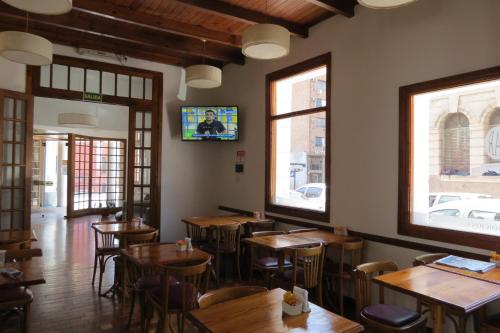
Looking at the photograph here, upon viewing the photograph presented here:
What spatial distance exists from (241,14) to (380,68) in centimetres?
171

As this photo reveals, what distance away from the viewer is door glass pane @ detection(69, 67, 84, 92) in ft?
17.6

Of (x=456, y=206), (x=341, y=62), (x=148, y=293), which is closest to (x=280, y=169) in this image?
(x=341, y=62)

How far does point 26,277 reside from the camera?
2.37 metres

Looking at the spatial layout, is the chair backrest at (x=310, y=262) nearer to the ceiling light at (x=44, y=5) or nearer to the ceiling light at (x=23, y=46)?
the ceiling light at (x=44, y=5)

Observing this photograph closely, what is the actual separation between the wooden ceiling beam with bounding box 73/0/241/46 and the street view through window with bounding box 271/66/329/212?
1.00m

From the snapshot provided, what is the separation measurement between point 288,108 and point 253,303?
134 inches

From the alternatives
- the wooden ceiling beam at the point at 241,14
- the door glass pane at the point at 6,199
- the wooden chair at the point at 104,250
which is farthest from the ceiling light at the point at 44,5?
the door glass pane at the point at 6,199

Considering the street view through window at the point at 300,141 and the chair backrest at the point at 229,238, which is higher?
the street view through window at the point at 300,141

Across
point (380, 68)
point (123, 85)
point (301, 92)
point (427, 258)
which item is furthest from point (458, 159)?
point (123, 85)

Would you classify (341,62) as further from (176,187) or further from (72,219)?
(72,219)

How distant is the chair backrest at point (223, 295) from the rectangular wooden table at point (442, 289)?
86 centimetres

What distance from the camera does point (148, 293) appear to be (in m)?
2.84

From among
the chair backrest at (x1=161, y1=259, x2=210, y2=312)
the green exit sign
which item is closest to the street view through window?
the chair backrest at (x1=161, y1=259, x2=210, y2=312)

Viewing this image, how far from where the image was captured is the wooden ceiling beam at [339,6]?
3.68 metres
